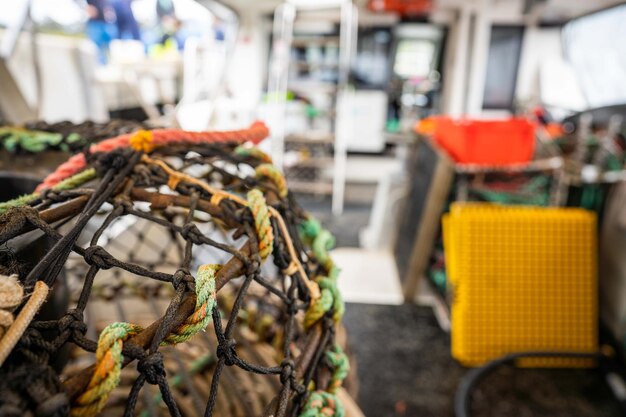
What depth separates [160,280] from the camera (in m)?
0.33

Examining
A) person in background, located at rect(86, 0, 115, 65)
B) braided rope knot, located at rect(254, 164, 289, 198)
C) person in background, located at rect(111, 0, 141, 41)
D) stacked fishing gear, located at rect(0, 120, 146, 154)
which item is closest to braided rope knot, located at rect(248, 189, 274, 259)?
braided rope knot, located at rect(254, 164, 289, 198)

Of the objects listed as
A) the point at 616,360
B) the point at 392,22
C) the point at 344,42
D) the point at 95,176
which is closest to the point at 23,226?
the point at 95,176

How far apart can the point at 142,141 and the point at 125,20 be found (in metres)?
2.76

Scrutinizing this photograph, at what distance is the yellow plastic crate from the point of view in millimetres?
1542

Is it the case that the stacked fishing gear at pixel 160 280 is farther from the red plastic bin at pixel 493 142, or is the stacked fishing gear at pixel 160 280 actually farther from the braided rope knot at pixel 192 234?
the red plastic bin at pixel 493 142

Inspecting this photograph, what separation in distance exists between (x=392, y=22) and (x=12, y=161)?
5.39 meters

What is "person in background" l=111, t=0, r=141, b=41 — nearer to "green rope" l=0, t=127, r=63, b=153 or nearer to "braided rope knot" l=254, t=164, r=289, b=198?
"green rope" l=0, t=127, r=63, b=153

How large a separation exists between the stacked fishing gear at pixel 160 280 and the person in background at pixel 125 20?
2.52 m

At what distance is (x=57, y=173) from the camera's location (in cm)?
48

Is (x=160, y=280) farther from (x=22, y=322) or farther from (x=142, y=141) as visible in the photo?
(x=142, y=141)

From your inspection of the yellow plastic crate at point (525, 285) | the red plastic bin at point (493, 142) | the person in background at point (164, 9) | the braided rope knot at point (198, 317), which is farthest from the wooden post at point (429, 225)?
the person in background at point (164, 9)

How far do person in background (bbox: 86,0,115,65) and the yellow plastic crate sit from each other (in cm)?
255

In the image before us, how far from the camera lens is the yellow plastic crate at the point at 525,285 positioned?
154 cm

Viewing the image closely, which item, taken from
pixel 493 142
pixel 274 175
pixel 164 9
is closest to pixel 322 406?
pixel 274 175
